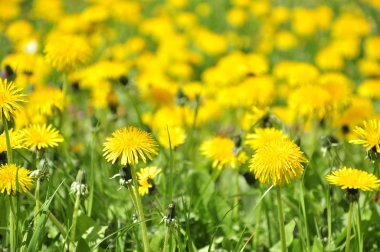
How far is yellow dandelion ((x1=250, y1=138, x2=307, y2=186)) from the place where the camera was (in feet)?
5.83

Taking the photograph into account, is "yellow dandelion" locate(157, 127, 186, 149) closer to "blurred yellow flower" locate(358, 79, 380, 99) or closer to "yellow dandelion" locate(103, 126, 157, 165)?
"yellow dandelion" locate(103, 126, 157, 165)

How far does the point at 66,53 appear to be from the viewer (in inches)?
121

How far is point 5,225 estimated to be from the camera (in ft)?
7.41

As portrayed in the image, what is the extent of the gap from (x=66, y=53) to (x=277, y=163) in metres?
1.64

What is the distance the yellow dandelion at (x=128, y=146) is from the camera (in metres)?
1.78

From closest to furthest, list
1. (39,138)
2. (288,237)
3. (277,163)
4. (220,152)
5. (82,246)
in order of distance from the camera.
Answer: (277,163)
(82,246)
(39,138)
(288,237)
(220,152)

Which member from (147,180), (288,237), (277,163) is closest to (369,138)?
(277,163)

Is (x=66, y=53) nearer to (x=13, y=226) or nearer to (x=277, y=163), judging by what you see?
(x=13, y=226)

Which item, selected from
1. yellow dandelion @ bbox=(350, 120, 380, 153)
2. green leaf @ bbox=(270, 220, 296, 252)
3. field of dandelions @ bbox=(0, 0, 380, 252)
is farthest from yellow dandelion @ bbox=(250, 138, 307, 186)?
green leaf @ bbox=(270, 220, 296, 252)

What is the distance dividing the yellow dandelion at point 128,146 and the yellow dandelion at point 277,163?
34cm

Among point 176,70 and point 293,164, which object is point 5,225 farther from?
point 176,70

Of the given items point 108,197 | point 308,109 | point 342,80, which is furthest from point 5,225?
point 342,80

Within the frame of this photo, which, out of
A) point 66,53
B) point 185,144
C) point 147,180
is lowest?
point 185,144

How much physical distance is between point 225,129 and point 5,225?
2088 millimetres
